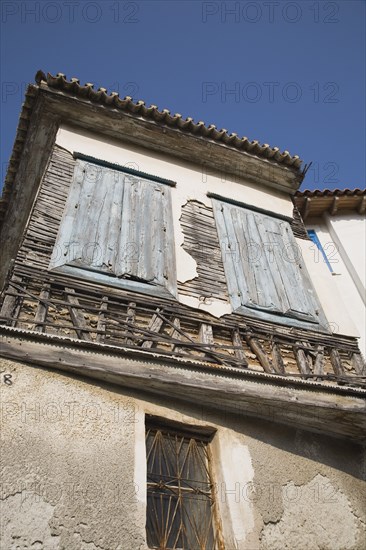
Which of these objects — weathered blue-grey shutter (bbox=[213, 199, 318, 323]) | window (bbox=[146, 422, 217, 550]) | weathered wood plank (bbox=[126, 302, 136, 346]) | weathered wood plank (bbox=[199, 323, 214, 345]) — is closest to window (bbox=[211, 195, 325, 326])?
weathered blue-grey shutter (bbox=[213, 199, 318, 323])

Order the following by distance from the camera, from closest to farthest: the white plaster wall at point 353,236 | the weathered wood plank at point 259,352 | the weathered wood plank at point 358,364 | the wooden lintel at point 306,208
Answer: the weathered wood plank at point 259,352, the weathered wood plank at point 358,364, the white plaster wall at point 353,236, the wooden lintel at point 306,208

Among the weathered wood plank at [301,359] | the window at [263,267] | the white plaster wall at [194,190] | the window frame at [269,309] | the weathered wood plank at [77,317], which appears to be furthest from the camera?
the white plaster wall at [194,190]

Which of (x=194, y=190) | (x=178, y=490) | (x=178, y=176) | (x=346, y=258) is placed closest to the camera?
(x=178, y=490)

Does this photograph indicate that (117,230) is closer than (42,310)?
No

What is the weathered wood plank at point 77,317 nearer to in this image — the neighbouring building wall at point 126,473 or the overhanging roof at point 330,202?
the neighbouring building wall at point 126,473

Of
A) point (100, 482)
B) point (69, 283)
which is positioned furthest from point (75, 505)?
point (69, 283)

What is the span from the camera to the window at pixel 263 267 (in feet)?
18.5

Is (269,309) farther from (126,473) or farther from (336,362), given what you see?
(126,473)

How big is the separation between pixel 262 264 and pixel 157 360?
Answer: 268cm

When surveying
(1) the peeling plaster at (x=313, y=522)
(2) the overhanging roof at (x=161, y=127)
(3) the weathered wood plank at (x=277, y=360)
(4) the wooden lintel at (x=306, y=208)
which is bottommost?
(1) the peeling plaster at (x=313, y=522)

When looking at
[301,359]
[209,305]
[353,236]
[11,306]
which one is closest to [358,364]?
[301,359]

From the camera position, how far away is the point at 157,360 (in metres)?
3.93

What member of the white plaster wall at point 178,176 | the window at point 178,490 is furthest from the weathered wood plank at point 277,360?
the white plaster wall at point 178,176

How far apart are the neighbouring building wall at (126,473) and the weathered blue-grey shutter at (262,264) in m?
1.77
